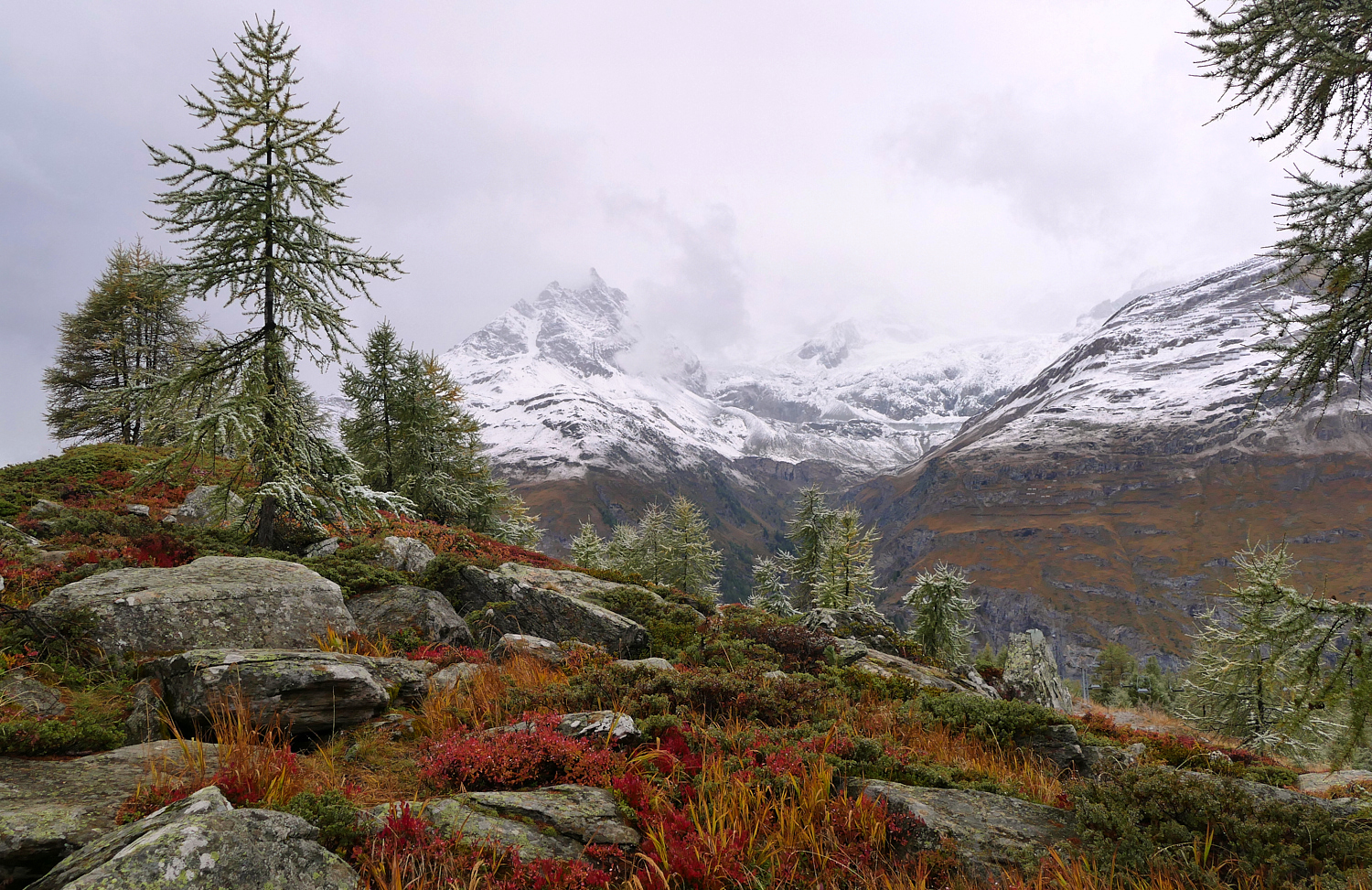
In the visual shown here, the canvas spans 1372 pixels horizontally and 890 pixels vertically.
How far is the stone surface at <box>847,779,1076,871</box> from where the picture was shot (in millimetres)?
4223

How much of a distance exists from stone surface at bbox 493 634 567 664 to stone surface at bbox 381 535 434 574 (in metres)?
5.40

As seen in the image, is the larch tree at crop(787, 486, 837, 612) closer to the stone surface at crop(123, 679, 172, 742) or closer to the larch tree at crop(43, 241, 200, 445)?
the stone surface at crop(123, 679, 172, 742)

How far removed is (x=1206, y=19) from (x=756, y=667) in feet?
33.1

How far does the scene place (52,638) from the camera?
7109 millimetres

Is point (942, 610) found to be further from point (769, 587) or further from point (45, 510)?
point (45, 510)

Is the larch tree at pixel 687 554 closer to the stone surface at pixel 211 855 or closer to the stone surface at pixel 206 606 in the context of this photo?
the stone surface at pixel 206 606

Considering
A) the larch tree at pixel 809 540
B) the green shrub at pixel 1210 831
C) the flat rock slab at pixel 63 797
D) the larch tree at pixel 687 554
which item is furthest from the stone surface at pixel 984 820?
the larch tree at pixel 687 554

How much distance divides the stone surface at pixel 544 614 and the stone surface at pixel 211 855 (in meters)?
8.83

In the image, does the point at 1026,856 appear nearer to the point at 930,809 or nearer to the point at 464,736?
the point at 930,809

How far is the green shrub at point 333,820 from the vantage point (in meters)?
3.69

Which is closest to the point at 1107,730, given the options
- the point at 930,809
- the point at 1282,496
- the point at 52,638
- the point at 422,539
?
the point at 930,809

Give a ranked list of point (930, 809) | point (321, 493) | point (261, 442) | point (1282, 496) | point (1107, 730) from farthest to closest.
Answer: point (1282, 496) → point (321, 493) → point (261, 442) → point (1107, 730) → point (930, 809)

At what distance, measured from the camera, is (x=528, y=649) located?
1002 centimetres

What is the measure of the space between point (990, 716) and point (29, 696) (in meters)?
11.8
